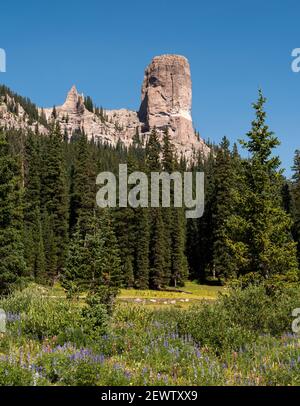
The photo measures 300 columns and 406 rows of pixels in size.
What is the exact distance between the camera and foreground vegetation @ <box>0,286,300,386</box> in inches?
322

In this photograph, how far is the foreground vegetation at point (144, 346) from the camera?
8188mm

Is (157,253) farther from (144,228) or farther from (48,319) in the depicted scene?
(48,319)

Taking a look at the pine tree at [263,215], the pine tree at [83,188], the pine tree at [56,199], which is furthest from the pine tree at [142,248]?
the pine tree at [263,215]

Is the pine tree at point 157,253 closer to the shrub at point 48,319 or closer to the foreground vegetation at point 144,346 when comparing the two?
the foreground vegetation at point 144,346

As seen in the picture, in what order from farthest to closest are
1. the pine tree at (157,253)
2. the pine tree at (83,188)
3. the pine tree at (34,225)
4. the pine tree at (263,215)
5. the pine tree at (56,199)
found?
the pine tree at (83,188) < the pine tree at (56,199) < the pine tree at (157,253) < the pine tree at (34,225) < the pine tree at (263,215)

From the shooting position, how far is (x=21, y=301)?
48.0 feet

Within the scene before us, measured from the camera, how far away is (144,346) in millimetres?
10055

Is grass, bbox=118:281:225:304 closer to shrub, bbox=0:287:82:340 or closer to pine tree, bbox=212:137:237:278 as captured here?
pine tree, bbox=212:137:237:278

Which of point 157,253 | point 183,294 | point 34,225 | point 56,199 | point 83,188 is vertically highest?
point 83,188

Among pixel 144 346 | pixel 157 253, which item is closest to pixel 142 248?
pixel 157 253

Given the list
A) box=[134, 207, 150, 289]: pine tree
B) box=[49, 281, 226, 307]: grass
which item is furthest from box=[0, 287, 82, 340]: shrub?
box=[134, 207, 150, 289]: pine tree
